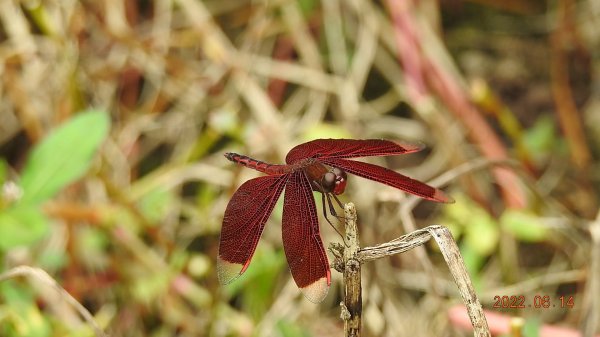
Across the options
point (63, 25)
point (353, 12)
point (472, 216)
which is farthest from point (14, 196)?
point (353, 12)

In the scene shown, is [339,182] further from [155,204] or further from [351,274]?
[155,204]

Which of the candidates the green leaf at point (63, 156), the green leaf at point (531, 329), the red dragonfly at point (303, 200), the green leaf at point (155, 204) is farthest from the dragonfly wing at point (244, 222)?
the green leaf at point (155, 204)

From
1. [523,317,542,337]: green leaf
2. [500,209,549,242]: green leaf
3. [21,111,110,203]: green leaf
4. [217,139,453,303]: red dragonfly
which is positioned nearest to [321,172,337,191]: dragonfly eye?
[217,139,453,303]: red dragonfly

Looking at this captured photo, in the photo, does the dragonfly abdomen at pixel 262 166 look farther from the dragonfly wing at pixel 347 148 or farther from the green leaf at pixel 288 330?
the green leaf at pixel 288 330

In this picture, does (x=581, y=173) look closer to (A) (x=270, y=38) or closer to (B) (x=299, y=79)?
(B) (x=299, y=79)

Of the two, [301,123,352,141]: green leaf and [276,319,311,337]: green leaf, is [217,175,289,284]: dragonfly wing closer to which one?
[276,319,311,337]: green leaf

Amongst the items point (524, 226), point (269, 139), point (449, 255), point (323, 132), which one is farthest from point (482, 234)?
point (449, 255)
